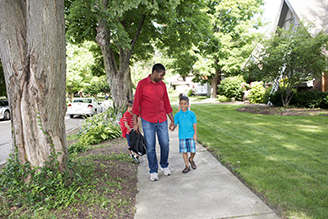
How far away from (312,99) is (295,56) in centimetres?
255

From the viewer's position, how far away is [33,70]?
3.06 metres

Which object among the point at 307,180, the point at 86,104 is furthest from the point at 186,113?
the point at 86,104

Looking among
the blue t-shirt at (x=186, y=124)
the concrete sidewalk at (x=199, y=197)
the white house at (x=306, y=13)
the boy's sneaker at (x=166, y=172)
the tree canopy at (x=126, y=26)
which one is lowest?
the concrete sidewalk at (x=199, y=197)

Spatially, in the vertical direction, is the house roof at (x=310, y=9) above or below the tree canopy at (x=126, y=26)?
above

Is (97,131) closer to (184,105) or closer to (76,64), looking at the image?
(184,105)

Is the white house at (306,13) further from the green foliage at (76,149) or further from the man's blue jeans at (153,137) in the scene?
the green foliage at (76,149)

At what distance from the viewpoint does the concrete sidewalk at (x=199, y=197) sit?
116 inches

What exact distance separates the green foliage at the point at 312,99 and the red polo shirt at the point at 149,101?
37.4ft

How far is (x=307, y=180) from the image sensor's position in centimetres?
378

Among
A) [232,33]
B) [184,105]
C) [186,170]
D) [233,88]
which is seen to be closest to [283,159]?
[186,170]

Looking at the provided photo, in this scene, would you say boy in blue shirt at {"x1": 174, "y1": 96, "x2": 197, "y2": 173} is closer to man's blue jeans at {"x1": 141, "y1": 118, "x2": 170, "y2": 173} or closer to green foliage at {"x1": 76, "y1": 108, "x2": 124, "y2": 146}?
man's blue jeans at {"x1": 141, "y1": 118, "x2": 170, "y2": 173}

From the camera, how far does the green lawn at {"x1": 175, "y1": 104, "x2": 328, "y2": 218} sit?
3139 mm

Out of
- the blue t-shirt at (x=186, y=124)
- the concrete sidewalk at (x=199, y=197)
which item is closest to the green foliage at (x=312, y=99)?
the concrete sidewalk at (x=199, y=197)

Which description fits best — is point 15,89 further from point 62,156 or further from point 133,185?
point 133,185
